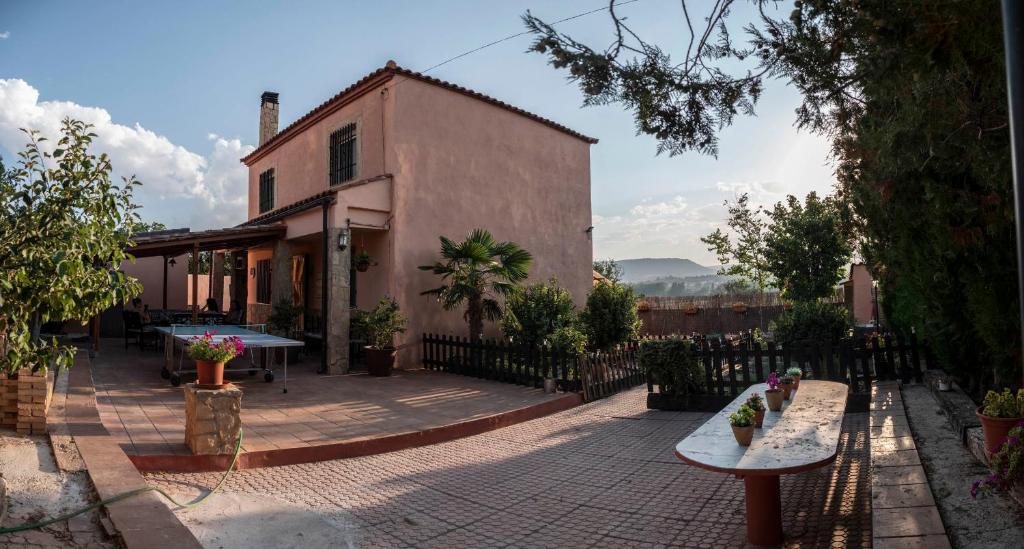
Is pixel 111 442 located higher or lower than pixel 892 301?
lower

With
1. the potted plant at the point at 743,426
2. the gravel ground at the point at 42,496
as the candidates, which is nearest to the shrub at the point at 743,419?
the potted plant at the point at 743,426

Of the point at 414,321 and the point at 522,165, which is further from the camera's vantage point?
the point at 522,165

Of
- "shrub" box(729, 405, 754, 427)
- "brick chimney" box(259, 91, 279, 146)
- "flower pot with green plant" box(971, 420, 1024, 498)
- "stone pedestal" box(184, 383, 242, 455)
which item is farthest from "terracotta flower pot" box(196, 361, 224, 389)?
"brick chimney" box(259, 91, 279, 146)

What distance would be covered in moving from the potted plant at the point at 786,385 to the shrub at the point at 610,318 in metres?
7.53

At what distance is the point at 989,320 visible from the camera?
4.27 metres

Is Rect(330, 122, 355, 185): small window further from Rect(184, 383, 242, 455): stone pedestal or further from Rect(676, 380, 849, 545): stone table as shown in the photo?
Rect(676, 380, 849, 545): stone table

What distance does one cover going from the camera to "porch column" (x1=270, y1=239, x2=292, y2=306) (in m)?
13.2

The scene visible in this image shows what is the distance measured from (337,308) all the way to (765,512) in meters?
8.96

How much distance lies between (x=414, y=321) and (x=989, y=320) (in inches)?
386

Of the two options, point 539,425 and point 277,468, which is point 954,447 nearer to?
point 539,425

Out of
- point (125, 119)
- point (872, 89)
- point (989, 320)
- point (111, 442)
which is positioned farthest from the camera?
point (125, 119)

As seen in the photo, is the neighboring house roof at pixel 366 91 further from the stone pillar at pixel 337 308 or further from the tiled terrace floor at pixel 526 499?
the tiled terrace floor at pixel 526 499

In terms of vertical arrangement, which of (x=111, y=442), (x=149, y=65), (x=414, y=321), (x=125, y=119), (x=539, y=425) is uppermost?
(x=149, y=65)

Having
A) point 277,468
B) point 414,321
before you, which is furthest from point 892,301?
point 277,468
